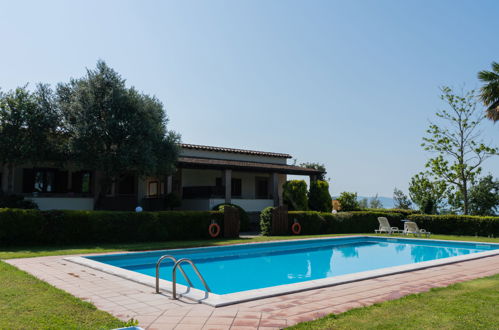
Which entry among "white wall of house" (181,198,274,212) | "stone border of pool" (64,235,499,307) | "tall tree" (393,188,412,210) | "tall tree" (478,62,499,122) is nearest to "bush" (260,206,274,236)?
"white wall of house" (181,198,274,212)

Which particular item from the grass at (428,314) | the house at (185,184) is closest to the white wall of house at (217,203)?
the house at (185,184)

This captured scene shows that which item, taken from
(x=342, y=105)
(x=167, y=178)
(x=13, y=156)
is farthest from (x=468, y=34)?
(x=13, y=156)

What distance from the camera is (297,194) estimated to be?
2600 cm

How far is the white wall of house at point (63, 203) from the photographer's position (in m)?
19.5

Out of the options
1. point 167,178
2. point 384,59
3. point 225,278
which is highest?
point 384,59

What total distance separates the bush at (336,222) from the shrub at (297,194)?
9.52 ft

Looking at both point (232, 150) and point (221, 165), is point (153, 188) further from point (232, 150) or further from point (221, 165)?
point (221, 165)

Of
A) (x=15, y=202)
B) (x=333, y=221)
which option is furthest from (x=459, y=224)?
(x=15, y=202)

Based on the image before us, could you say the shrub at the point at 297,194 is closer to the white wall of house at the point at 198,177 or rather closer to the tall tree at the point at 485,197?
the white wall of house at the point at 198,177

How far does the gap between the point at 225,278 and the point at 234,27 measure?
35.0 ft

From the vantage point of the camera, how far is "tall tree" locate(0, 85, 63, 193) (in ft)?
57.1

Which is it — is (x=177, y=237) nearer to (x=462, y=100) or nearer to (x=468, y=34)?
(x=468, y=34)

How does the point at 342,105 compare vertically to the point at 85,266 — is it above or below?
above

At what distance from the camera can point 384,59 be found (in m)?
19.0
